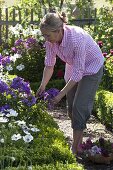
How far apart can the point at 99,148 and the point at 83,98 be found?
2.09 feet

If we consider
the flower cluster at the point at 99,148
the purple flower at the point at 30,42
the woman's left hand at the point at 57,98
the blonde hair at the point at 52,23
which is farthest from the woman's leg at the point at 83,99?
the purple flower at the point at 30,42

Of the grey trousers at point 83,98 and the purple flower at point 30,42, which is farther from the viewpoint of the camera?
the purple flower at point 30,42

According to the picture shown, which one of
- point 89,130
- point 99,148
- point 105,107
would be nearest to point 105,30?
point 105,107

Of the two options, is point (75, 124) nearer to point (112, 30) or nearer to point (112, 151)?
point (112, 151)

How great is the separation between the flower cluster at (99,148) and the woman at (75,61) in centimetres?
10

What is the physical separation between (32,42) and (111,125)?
109 inches

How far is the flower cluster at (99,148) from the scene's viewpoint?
16.9 ft

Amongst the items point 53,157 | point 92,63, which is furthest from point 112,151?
point 53,157

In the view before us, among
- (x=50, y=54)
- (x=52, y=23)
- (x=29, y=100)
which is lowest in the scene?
(x=29, y=100)

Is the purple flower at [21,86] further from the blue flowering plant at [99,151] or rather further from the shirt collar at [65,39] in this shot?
the blue flowering plant at [99,151]

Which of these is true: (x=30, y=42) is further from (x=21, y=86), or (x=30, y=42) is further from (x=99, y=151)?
(x=21, y=86)

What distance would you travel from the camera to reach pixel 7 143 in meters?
4.04

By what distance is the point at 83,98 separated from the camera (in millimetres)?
4926

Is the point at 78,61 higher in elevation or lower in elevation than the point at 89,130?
higher
